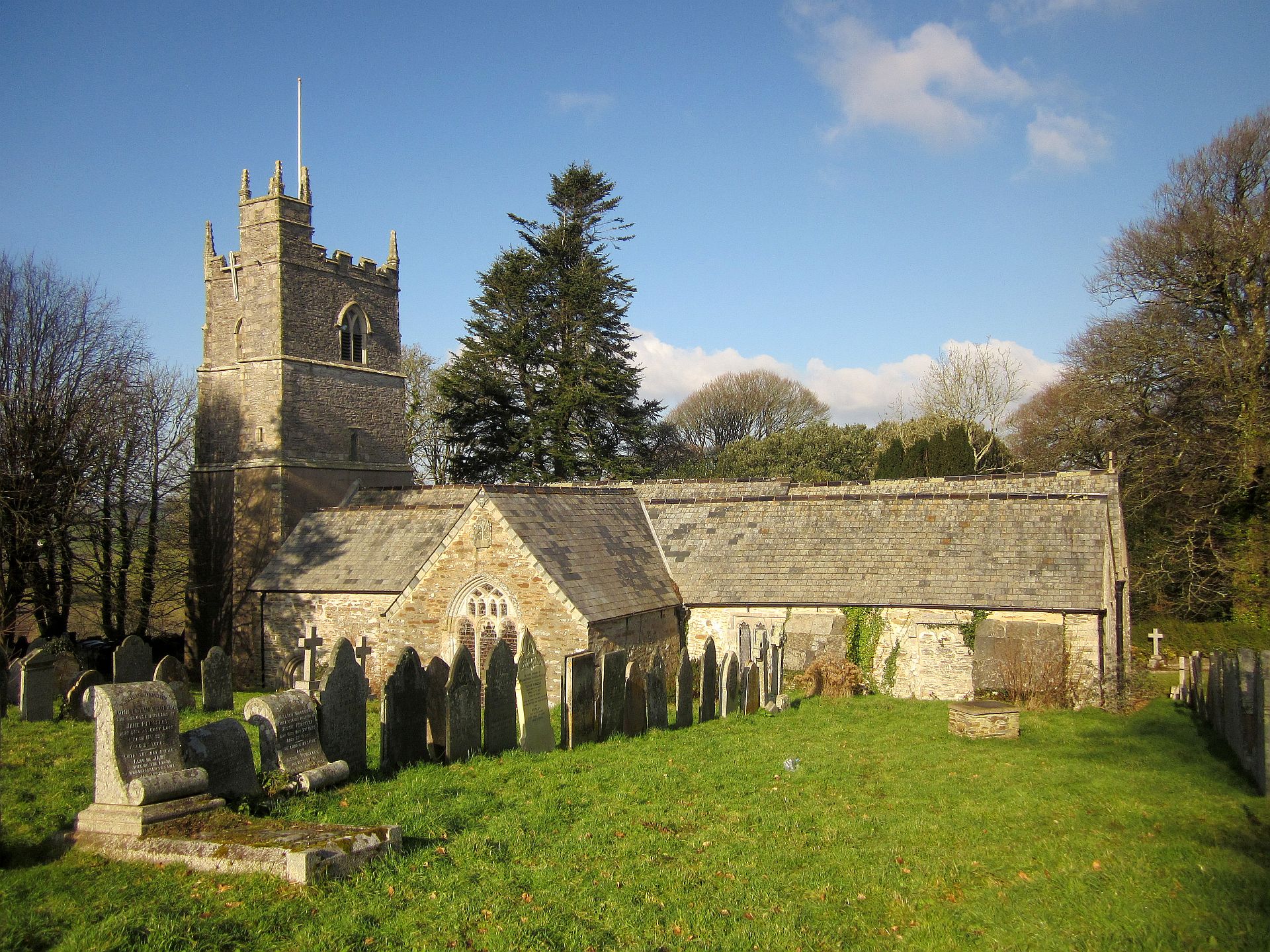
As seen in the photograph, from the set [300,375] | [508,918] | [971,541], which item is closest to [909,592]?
[971,541]

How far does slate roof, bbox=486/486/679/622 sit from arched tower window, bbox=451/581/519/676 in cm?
119

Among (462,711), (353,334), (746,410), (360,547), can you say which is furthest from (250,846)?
(746,410)

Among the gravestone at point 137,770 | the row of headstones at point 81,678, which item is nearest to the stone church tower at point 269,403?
the row of headstones at point 81,678

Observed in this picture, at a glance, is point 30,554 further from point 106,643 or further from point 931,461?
point 931,461

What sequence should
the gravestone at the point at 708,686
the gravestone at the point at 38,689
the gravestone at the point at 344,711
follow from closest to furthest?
the gravestone at the point at 344,711, the gravestone at the point at 38,689, the gravestone at the point at 708,686

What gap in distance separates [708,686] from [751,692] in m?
1.36

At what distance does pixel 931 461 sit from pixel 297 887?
1499 inches

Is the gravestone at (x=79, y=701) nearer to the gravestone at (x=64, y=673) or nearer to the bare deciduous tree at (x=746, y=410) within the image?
the gravestone at (x=64, y=673)

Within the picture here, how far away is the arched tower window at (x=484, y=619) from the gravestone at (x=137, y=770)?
9804mm

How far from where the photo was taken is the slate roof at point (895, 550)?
18.6 m

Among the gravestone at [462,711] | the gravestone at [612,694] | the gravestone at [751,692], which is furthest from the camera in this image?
the gravestone at [751,692]

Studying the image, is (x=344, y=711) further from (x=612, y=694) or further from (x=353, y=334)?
(x=353, y=334)

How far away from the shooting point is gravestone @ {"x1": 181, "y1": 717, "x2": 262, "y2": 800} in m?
7.63

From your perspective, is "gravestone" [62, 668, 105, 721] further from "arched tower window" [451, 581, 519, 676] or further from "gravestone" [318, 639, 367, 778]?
"gravestone" [318, 639, 367, 778]
